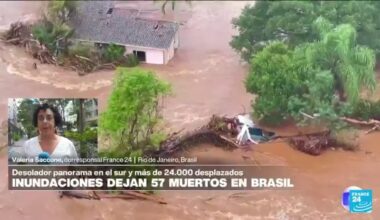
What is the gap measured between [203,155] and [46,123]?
236cm

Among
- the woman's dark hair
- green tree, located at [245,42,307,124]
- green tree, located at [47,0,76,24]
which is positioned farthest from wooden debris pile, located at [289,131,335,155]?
green tree, located at [47,0,76,24]

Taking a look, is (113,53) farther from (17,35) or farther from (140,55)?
(17,35)

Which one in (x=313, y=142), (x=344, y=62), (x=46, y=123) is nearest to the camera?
(x=46, y=123)

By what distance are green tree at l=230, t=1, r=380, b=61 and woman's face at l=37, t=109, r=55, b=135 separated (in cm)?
460

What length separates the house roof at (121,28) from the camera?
1406 cm

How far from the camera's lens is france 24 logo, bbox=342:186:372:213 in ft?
35.2

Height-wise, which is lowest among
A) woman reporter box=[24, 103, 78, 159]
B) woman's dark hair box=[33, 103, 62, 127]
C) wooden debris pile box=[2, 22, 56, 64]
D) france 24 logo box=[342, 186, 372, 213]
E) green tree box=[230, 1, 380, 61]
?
france 24 logo box=[342, 186, 372, 213]

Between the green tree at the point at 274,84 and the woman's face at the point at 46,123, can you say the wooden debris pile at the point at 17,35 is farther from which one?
the green tree at the point at 274,84

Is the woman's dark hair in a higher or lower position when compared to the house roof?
lower

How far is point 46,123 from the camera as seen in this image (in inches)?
418

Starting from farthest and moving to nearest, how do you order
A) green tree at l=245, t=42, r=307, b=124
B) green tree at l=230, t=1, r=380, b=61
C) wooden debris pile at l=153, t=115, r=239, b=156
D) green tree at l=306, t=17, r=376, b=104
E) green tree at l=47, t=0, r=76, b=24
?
1. green tree at l=47, t=0, r=76, b=24
2. green tree at l=230, t=1, r=380, b=61
3. green tree at l=306, t=17, r=376, b=104
4. green tree at l=245, t=42, r=307, b=124
5. wooden debris pile at l=153, t=115, r=239, b=156

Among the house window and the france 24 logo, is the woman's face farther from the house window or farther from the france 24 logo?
the france 24 logo

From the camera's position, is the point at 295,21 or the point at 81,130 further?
the point at 295,21

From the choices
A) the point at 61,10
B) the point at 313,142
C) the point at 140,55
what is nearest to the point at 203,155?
the point at 313,142
